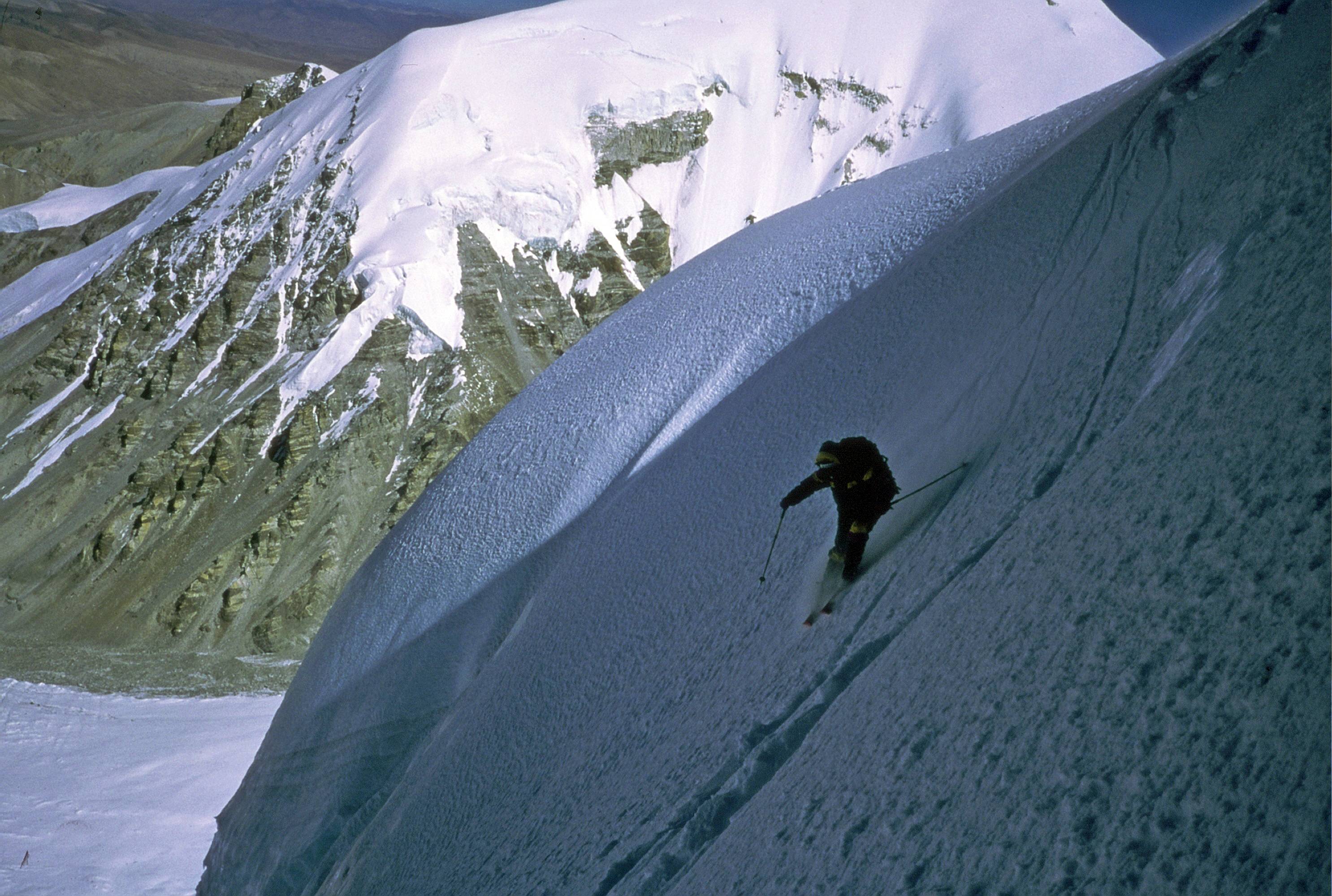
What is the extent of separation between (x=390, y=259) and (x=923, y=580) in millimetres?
37439

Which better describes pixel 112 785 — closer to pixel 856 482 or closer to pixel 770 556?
pixel 770 556

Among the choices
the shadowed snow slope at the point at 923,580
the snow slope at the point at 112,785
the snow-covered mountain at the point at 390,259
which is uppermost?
the snow-covered mountain at the point at 390,259

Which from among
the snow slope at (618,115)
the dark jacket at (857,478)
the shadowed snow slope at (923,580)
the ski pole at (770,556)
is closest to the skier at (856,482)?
the dark jacket at (857,478)

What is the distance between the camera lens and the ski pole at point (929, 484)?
3502 millimetres

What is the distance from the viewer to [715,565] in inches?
185

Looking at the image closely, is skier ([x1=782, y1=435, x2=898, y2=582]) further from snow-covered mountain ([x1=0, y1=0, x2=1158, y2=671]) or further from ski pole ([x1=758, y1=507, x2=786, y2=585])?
snow-covered mountain ([x1=0, y1=0, x2=1158, y2=671])

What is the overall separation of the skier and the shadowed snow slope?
0.55 ft

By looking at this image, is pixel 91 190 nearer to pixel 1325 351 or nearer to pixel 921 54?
pixel 921 54

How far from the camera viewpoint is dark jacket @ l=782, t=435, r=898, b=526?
11.0ft

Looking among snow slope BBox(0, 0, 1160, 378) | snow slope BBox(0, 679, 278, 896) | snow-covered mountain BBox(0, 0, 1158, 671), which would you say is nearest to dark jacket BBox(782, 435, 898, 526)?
snow slope BBox(0, 679, 278, 896)

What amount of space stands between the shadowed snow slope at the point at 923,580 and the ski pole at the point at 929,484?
0.26ft

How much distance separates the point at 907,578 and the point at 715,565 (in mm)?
1690

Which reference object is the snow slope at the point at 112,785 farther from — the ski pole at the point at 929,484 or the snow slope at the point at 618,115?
the snow slope at the point at 618,115

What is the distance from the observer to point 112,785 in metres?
16.1
